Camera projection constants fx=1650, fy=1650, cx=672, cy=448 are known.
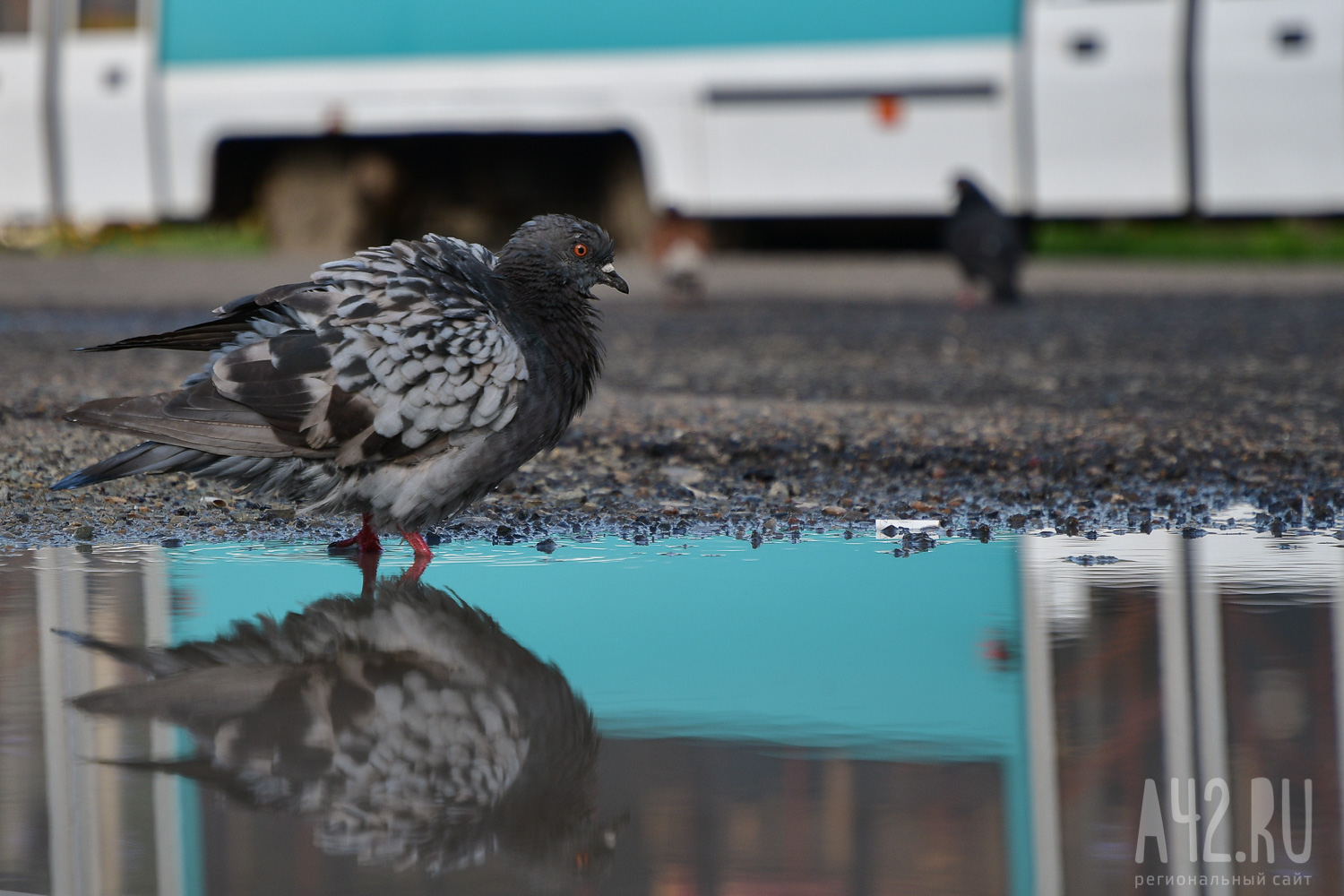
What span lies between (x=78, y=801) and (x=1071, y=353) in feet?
20.9

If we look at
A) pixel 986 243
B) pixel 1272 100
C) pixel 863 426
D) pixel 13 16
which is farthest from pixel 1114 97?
pixel 13 16

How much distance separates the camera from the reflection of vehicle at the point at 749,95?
11164mm

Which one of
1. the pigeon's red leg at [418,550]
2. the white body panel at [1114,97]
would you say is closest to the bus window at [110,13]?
the white body panel at [1114,97]

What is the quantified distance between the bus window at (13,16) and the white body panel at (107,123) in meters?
0.38

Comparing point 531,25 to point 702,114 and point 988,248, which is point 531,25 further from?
point 988,248

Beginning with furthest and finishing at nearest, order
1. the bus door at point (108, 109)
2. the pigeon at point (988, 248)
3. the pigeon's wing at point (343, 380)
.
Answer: the bus door at point (108, 109), the pigeon at point (988, 248), the pigeon's wing at point (343, 380)

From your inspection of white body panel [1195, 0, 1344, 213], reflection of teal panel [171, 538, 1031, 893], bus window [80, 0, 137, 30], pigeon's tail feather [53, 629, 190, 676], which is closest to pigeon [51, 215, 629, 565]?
reflection of teal panel [171, 538, 1031, 893]

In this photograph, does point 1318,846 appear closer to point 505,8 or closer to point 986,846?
point 986,846

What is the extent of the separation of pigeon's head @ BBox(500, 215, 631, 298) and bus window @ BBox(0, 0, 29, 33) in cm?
988

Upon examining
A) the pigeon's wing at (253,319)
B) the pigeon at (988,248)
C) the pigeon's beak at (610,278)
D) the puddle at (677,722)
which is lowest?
the puddle at (677,722)

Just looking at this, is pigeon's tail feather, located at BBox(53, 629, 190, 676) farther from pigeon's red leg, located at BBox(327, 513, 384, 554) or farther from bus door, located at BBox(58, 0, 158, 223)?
bus door, located at BBox(58, 0, 158, 223)

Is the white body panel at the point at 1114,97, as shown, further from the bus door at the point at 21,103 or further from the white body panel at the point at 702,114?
the bus door at the point at 21,103

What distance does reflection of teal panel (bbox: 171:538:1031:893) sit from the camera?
2.59 m

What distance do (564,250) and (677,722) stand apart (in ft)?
6.04
